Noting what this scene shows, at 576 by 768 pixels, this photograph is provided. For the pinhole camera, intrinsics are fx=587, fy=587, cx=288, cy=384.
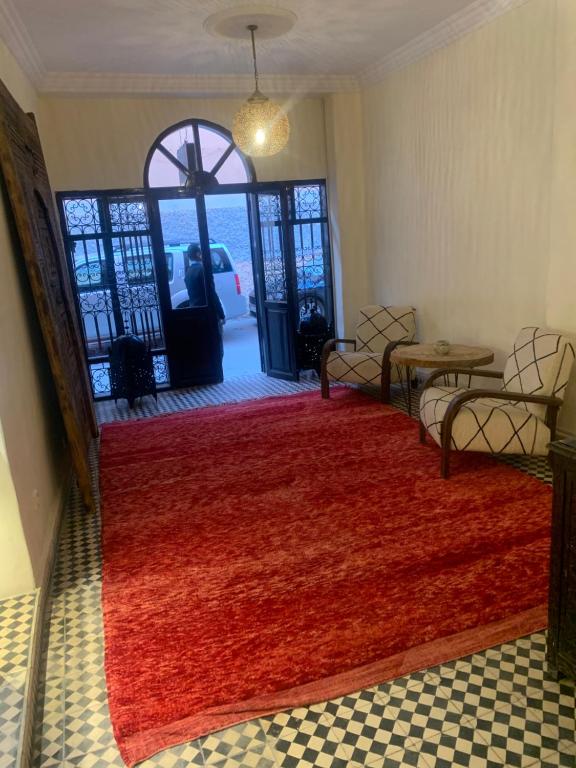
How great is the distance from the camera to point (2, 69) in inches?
147

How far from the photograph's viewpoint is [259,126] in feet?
14.2

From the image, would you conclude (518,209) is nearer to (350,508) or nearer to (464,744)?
(350,508)

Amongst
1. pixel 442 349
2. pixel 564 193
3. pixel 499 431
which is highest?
pixel 564 193

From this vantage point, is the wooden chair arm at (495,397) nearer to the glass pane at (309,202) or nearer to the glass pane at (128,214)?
the glass pane at (309,202)

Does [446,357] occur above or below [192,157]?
below

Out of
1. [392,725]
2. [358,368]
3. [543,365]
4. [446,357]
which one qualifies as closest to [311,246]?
[358,368]

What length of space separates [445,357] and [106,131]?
392 cm

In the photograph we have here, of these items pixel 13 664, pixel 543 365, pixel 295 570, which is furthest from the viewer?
pixel 543 365

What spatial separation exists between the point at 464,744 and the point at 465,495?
1724mm

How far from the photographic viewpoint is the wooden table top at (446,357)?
14.3 ft

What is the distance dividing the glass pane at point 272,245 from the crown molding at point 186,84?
41.5 inches

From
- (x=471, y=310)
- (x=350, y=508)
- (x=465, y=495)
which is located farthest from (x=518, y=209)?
(x=350, y=508)

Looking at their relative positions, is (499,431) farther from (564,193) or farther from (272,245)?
(272,245)

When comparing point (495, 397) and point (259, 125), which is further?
point (259, 125)
